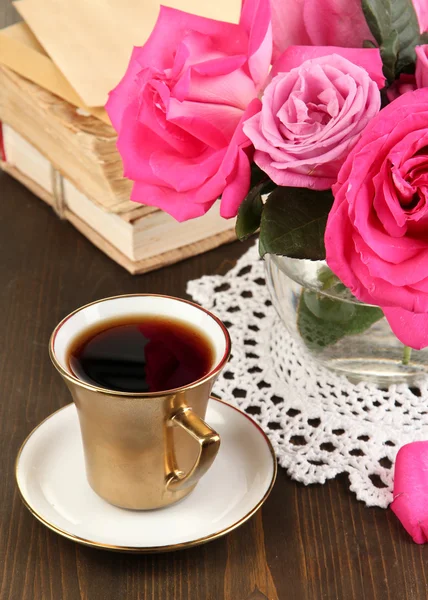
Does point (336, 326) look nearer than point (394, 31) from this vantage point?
No

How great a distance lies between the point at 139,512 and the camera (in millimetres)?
578

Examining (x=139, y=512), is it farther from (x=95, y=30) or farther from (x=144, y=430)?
(x=95, y=30)

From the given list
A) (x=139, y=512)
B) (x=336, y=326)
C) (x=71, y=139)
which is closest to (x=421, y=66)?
(x=336, y=326)

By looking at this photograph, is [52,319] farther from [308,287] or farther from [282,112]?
[282,112]

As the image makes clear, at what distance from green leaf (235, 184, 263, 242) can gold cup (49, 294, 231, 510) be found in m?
0.07

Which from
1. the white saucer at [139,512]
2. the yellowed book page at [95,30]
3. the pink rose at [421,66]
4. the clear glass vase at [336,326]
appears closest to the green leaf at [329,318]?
the clear glass vase at [336,326]

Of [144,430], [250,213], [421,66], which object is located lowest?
[144,430]

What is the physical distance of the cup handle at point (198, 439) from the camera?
52 cm

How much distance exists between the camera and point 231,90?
529 mm

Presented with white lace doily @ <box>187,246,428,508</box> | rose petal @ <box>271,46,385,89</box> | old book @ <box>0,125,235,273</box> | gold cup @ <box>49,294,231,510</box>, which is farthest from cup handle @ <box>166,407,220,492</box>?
old book @ <box>0,125,235,273</box>

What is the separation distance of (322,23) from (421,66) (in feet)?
0.23

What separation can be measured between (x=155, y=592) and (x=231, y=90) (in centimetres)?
33

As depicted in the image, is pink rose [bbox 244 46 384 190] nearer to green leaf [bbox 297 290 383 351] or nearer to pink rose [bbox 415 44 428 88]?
pink rose [bbox 415 44 428 88]

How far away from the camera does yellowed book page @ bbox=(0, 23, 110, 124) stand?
0.93 m
